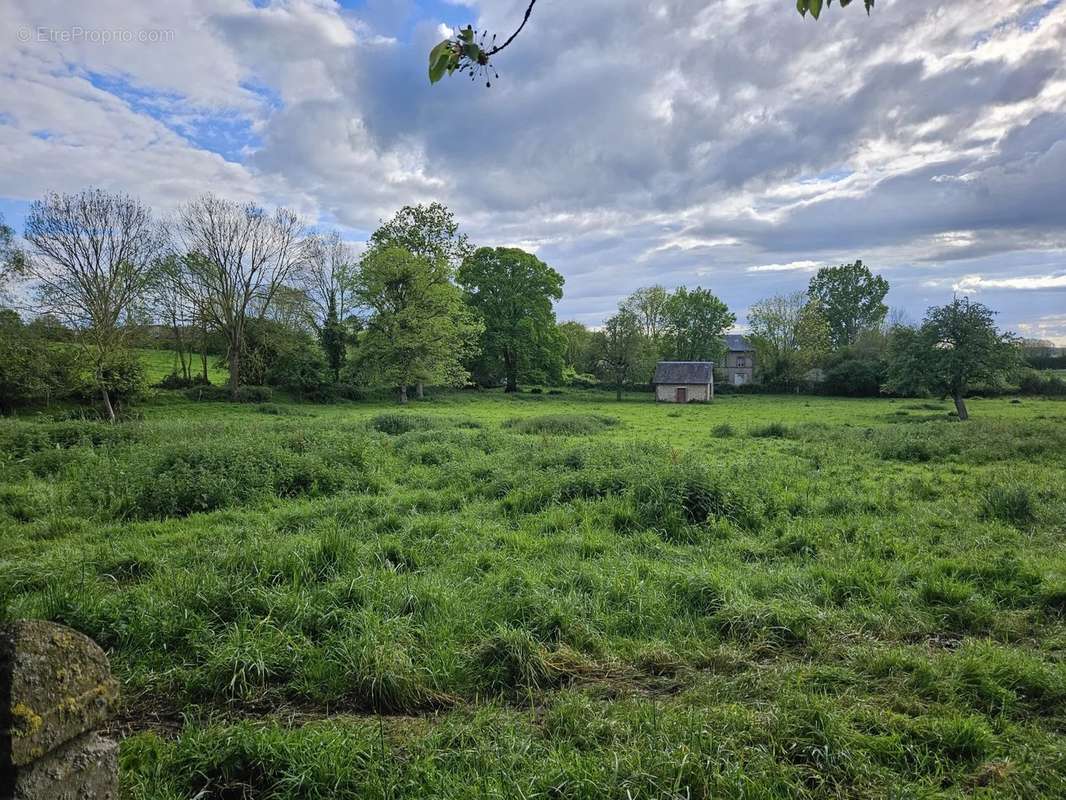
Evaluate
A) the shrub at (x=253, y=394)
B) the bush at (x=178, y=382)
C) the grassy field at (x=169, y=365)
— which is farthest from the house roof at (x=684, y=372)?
the bush at (x=178, y=382)

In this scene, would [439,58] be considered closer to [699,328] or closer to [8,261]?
[8,261]

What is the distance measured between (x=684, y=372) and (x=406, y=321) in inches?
1171

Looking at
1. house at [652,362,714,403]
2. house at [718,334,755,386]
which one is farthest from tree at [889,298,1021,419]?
house at [718,334,755,386]

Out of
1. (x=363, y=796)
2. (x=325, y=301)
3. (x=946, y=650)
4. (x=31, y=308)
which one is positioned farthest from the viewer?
(x=325, y=301)

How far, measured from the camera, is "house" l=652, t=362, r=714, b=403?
56.2 meters

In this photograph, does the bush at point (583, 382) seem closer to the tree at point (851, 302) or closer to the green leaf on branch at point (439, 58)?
the tree at point (851, 302)

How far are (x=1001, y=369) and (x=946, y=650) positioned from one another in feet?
111

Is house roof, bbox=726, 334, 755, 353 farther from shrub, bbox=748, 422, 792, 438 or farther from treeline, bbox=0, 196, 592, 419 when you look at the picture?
shrub, bbox=748, 422, 792, 438

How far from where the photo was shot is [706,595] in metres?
6.08

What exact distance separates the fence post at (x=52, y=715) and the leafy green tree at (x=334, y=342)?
46.5 m

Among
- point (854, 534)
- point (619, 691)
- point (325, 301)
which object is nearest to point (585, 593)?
point (619, 691)

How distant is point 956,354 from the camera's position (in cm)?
3078

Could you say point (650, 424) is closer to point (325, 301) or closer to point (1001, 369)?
point (1001, 369)

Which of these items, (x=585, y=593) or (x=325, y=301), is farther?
(x=325, y=301)
